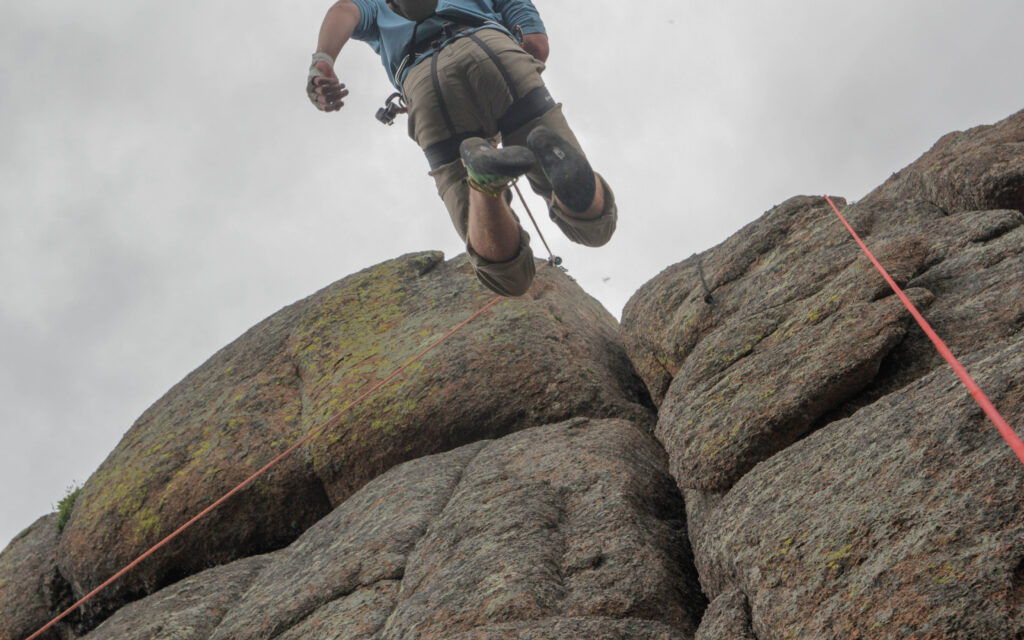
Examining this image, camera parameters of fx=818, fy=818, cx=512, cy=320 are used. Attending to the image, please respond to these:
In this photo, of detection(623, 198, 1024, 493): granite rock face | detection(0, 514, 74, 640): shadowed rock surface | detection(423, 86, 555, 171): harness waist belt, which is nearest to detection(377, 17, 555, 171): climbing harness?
detection(423, 86, 555, 171): harness waist belt

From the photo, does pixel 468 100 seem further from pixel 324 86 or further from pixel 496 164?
pixel 496 164

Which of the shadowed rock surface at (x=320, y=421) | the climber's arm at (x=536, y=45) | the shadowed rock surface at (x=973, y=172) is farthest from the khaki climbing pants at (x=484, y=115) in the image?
the shadowed rock surface at (x=973, y=172)

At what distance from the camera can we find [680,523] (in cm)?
707

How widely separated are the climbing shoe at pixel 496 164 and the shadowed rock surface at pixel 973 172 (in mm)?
4876

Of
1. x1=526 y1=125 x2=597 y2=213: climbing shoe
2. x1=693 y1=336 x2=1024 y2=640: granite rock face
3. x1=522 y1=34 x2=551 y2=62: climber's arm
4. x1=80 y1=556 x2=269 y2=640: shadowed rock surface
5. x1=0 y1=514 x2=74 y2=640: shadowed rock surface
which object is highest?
x1=522 y1=34 x2=551 y2=62: climber's arm

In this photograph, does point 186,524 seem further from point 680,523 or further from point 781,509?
point 781,509

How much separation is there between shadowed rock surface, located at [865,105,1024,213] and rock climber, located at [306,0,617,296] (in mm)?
3866

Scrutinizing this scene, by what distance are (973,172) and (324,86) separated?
6457 millimetres

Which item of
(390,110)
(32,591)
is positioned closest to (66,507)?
(32,591)

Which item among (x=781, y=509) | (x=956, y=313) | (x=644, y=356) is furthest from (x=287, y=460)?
(x=956, y=313)

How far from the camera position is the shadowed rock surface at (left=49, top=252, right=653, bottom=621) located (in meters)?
10.3

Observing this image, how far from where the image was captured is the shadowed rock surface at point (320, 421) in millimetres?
10305

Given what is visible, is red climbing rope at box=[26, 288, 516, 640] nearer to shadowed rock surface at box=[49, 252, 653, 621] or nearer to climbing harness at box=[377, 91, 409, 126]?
shadowed rock surface at box=[49, 252, 653, 621]

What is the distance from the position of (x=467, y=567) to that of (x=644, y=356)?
4.93 metres
